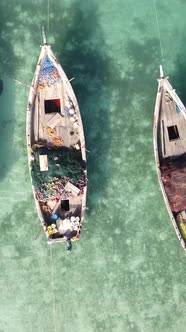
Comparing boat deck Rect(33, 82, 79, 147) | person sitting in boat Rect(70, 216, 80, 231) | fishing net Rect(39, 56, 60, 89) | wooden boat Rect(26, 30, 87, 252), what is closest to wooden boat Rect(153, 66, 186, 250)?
wooden boat Rect(26, 30, 87, 252)

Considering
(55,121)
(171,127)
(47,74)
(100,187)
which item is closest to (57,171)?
(55,121)

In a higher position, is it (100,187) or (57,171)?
(57,171)

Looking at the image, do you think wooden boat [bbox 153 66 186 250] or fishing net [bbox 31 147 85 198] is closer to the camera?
fishing net [bbox 31 147 85 198]

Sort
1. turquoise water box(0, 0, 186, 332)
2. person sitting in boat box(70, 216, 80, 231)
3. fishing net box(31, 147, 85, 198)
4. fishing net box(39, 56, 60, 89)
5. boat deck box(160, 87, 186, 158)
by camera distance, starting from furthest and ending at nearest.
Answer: turquoise water box(0, 0, 186, 332) → boat deck box(160, 87, 186, 158) → fishing net box(39, 56, 60, 89) → person sitting in boat box(70, 216, 80, 231) → fishing net box(31, 147, 85, 198)

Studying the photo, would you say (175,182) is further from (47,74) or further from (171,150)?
(47,74)

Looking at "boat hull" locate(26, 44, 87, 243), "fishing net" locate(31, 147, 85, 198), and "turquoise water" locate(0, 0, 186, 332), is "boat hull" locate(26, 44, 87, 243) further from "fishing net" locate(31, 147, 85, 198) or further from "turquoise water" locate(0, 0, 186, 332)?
"turquoise water" locate(0, 0, 186, 332)

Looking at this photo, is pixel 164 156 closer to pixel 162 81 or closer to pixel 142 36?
pixel 162 81
